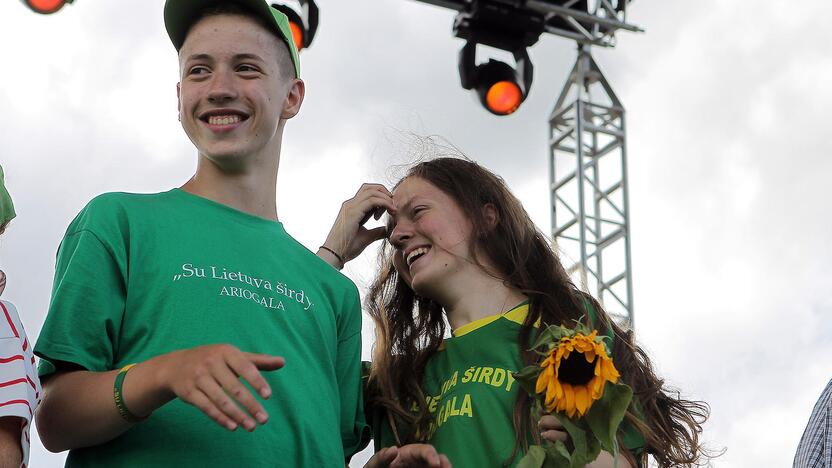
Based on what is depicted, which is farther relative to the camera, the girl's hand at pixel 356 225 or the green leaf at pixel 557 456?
the girl's hand at pixel 356 225

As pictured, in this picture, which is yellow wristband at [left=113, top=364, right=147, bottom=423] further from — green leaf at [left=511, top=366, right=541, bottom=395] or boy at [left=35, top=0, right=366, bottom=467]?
green leaf at [left=511, top=366, right=541, bottom=395]

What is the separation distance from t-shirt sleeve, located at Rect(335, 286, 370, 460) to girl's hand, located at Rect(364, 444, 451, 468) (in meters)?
0.15

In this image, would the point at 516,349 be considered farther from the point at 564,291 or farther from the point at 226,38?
the point at 226,38

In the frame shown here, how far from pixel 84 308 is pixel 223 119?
55 centimetres

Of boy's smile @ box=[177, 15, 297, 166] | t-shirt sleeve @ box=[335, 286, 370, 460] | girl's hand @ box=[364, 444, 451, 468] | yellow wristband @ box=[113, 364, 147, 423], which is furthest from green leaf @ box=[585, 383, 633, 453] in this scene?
boy's smile @ box=[177, 15, 297, 166]

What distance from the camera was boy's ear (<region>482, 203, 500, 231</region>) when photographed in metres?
3.25

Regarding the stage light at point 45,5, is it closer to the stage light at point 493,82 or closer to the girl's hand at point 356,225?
the stage light at point 493,82

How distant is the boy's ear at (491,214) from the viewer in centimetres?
325

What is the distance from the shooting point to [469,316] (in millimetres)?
2996

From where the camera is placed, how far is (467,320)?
2992mm

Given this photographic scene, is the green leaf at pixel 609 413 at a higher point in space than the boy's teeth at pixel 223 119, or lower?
lower

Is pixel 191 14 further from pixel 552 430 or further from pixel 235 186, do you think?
pixel 552 430

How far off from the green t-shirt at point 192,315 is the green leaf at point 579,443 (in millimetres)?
455

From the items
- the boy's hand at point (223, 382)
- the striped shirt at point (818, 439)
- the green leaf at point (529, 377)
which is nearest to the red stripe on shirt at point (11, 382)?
the boy's hand at point (223, 382)
